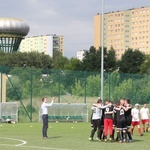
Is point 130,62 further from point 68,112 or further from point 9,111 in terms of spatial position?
point 9,111

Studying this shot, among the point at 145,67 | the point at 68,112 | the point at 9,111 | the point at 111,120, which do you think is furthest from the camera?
the point at 145,67

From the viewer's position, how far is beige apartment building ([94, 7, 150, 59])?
186 meters

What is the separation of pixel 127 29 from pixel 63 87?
482ft

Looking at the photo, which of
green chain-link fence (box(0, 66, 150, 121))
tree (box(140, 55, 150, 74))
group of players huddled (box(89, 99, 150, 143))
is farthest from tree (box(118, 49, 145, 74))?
group of players huddled (box(89, 99, 150, 143))

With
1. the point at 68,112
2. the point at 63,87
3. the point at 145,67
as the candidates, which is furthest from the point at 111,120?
the point at 145,67

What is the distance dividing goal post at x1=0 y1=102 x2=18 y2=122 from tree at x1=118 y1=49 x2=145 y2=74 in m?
67.6

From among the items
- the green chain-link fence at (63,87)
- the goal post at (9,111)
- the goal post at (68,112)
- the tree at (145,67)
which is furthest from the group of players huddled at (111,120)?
A: the tree at (145,67)

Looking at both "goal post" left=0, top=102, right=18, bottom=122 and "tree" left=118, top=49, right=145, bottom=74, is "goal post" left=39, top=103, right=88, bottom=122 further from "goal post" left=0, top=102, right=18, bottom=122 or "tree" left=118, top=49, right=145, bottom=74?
"tree" left=118, top=49, right=145, bottom=74

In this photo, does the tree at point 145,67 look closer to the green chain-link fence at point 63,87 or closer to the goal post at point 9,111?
the green chain-link fence at point 63,87

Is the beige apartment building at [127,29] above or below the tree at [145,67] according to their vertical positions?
above

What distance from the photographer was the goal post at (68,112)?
145 ft

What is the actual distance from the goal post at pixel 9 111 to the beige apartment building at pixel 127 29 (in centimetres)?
14297

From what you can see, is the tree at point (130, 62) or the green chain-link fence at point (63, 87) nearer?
the green chain-link fence at point (63, 87)

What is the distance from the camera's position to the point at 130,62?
109438 mm
